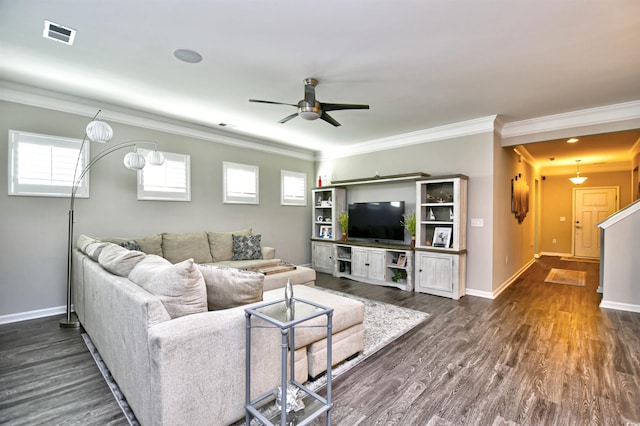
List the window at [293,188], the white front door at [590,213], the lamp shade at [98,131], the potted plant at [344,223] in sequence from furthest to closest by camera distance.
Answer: the white front door at [590,213], the window at [293,188], the potted plant at [344,223], the lamp shade at [98,131]

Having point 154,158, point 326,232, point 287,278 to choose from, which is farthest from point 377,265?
point 154,158

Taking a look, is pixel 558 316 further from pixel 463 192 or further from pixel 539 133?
pixel 539 133

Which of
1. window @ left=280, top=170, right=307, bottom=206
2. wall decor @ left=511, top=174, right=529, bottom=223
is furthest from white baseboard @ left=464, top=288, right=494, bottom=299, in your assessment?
window @ left=280, top=170, right=307, bottom=206

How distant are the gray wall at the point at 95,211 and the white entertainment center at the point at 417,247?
1.46m

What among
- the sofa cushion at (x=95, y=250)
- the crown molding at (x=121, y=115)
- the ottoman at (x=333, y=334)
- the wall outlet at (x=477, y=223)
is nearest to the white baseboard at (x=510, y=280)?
the wall outlet at (x=477, y=223)

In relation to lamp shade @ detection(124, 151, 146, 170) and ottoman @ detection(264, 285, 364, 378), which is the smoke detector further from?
ottoman @ detection(264, 285, 364, 378)

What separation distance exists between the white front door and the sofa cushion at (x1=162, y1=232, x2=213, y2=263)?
9830mm

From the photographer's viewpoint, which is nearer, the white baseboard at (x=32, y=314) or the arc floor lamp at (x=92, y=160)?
the arc floor lamp at (x=92, y=160)

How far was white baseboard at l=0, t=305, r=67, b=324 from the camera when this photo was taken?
3438 millimetres

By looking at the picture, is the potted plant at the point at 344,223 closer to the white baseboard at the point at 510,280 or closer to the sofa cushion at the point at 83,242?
the white baseboard at the point at 510,280

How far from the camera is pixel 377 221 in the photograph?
557 centimetres

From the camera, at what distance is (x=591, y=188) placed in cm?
833

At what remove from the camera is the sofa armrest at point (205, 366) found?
1.52 metres

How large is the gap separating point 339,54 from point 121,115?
3.31 metres
